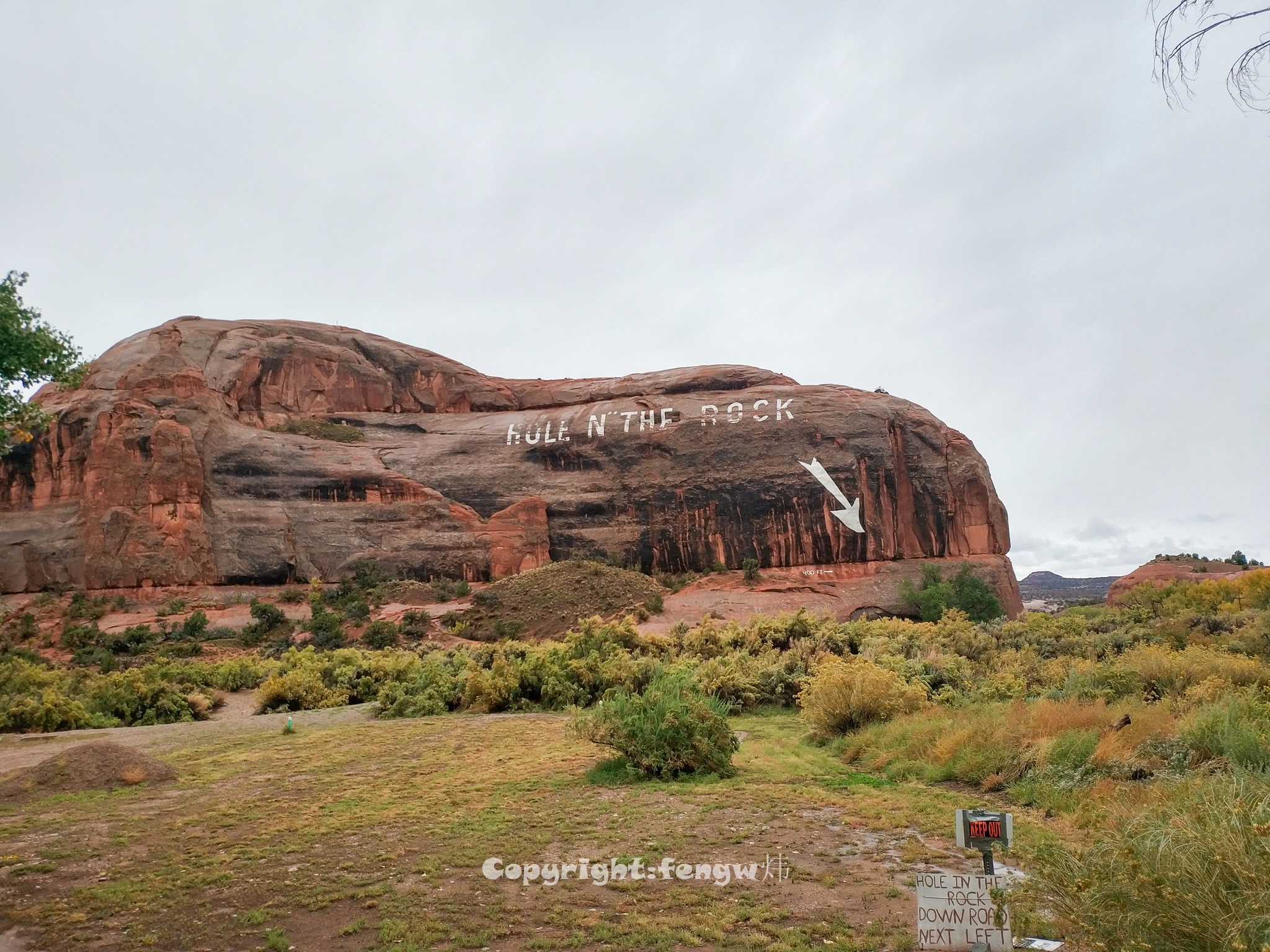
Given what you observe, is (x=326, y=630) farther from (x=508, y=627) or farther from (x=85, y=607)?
(x=85, y=607)

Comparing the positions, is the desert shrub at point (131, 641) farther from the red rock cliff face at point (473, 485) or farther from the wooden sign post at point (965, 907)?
the wooden sign post at point (965, 907)

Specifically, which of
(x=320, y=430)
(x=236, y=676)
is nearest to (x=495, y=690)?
(x=236, y=676)

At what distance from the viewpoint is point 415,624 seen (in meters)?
37.1

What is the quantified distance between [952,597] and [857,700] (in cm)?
3182

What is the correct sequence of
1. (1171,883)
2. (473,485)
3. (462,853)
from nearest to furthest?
(1171,883), (462,853), (473,485)

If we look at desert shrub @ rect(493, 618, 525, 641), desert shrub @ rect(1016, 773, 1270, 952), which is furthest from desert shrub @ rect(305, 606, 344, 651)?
desert shrub @ rect(1016, 773, 1270, 952)

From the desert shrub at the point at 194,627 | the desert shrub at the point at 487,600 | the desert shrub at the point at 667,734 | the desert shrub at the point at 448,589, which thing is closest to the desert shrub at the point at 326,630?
the desert shrub at the point at 194,627

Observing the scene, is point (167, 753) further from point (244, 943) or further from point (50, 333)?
point (244, 943)

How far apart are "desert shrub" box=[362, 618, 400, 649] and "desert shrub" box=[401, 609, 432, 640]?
600mm

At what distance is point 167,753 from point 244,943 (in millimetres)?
9722

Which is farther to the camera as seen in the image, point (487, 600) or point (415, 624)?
point (487, 600)

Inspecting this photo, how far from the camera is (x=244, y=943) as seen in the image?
5367 mm

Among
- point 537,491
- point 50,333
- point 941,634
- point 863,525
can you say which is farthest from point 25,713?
point 863,525

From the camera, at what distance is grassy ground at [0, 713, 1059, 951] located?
541cm
